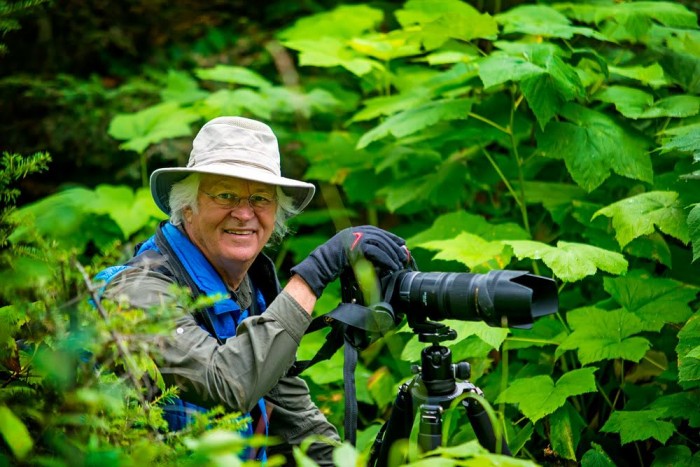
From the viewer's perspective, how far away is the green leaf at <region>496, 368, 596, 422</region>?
2.55m

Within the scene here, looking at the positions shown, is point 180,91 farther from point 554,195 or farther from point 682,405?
point 682,405

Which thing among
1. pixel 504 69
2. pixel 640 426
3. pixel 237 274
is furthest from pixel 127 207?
pixel 640 426

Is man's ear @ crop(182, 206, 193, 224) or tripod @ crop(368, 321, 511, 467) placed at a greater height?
man's ear @ crop(182, 206, 193, 224)

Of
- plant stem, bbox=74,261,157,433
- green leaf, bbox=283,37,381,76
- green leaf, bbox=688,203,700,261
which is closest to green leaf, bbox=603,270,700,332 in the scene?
green leaf, bbox=688,203,700,261

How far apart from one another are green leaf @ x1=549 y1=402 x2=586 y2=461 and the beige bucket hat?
1.22 meters

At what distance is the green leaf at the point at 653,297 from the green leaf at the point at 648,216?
8.3 inches

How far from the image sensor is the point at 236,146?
2.35 metres

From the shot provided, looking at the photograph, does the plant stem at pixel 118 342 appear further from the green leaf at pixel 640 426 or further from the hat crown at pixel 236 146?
the green leaf at pixel 640 426

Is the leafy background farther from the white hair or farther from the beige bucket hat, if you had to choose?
the white hair

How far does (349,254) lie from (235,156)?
0.57 metres

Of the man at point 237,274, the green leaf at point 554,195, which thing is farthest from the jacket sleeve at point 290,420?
the green leaf at point 554,195

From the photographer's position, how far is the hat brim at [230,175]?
7.39ft

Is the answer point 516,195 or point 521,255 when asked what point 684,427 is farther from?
point 516,195

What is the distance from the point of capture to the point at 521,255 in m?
2.67
